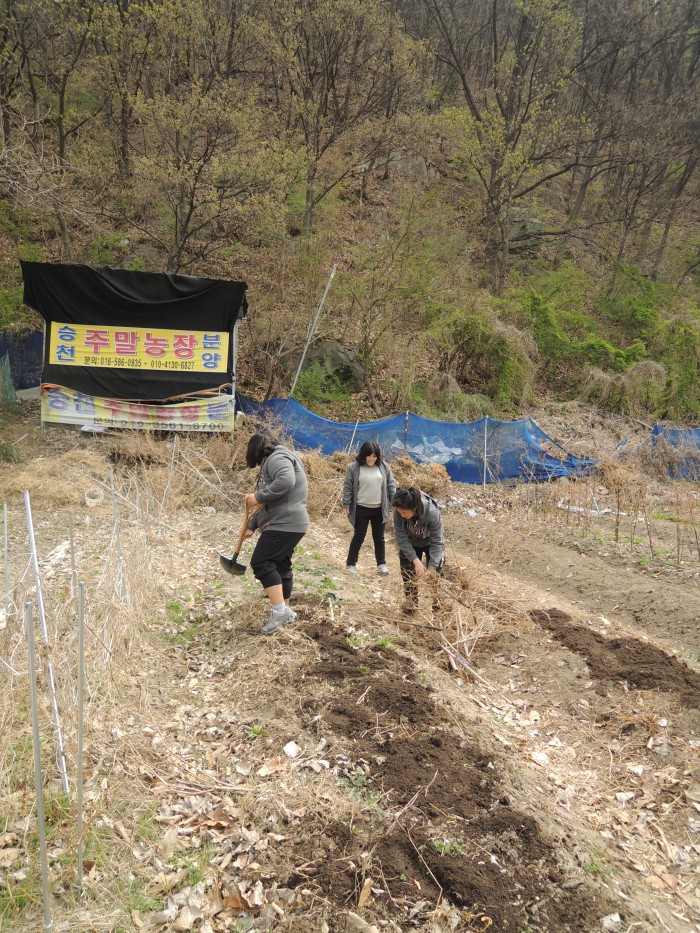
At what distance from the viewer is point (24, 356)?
12.4m

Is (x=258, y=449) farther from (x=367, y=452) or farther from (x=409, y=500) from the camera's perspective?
(x=367, y=452)

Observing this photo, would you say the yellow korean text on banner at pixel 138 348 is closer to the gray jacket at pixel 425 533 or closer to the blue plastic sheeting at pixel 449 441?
the blue plastic sheeting at pixel 449 441

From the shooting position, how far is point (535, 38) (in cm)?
1822

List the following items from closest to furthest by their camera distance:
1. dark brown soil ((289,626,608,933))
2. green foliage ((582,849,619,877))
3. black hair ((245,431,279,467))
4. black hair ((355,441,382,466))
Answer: dark brown soil ((289,626,608,933)) → green foliage ((582,849,619,877)) → black hair ((245,431,279,467)) → black hair ((355,441,382,466))

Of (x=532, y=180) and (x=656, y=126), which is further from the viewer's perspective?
(x=532, y=180)

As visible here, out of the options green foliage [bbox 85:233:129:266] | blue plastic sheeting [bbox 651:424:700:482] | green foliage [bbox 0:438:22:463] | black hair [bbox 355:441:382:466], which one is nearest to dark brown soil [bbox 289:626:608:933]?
black hair [bbox 355:441:382:466]

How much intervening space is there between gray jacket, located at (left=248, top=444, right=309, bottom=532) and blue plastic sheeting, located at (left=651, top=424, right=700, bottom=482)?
9601 mm

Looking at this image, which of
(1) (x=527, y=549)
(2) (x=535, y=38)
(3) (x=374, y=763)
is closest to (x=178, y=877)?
(3) (x=374, y=763)

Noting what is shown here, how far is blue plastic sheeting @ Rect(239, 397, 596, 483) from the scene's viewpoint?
10789mm

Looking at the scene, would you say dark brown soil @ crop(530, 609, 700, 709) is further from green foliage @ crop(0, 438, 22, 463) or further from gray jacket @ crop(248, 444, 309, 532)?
green foliage @ crop(0, 438, 22, 463)

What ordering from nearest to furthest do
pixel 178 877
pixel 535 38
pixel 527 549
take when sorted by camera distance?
pixel 178 877 → pixel 527 549 → pixel 535 38

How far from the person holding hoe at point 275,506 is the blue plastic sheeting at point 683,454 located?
9.63 m

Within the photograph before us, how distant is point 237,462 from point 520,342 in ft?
25.6

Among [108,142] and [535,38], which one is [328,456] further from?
[535,38]
